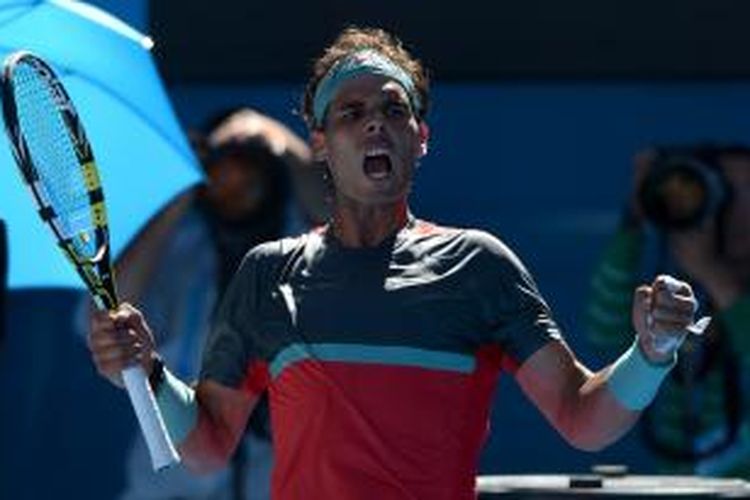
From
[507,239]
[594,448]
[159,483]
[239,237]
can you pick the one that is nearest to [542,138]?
[507,239]

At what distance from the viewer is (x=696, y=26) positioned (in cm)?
759

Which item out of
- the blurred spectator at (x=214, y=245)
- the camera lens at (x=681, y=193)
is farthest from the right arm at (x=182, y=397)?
the camera lens at (x=681, y=193)

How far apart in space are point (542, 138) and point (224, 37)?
1.09 meters

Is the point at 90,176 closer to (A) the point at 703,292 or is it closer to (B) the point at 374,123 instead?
(B) the point at 374,123

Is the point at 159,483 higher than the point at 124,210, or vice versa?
the point at 124,210

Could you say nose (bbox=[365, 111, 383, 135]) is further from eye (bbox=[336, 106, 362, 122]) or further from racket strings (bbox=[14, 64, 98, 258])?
racket strings (bbox=[14, 64, 98, 258])

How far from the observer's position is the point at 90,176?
379cm

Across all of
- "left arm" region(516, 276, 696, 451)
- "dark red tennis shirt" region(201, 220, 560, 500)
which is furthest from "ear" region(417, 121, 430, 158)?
"left arm" region(516, 276, 696, 451)

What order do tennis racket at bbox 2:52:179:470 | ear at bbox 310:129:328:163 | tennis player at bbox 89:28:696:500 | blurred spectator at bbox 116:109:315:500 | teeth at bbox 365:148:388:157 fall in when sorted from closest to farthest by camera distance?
tennis player at bbox 89:28:696:500 → teeth at bbox 365:148:388:157 → ear at bbox 310:129:328:163 → tennis racket at bbox 2:52:179:470 → blurred spectator at bbox 116:109:315:500

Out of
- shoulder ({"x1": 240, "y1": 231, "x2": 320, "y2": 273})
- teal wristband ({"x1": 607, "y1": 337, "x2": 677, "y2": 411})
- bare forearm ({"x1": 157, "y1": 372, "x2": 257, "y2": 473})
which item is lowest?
bare forearm ({"x1": 157, "y1": 372, "x2": 257, "y2": 473})

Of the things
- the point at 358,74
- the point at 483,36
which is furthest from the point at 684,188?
the point at 358,74

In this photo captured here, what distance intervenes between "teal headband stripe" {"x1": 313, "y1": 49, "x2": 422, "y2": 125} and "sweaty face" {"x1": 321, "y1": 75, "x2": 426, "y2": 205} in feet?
0.04

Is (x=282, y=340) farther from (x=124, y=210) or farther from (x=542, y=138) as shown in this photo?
(x=542, y=138)

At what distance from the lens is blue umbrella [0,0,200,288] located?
4.82 m
